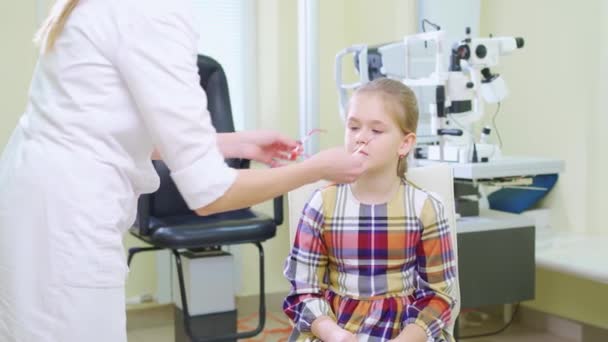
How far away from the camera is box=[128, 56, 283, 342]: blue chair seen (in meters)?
2.64

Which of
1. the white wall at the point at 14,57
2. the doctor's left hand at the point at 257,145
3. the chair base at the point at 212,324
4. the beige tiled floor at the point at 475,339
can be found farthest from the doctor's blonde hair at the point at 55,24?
the beige tiled floor at the point at 475,339

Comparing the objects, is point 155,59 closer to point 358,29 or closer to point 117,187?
point 117,187

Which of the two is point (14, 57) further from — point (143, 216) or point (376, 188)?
point (376, 188)

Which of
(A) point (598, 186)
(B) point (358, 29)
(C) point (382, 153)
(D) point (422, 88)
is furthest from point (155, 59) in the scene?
(B) point (358, 29)

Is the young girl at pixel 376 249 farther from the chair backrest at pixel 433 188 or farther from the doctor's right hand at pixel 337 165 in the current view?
the doctor's right hand at pixel 337 165

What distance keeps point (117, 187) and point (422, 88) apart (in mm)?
1842

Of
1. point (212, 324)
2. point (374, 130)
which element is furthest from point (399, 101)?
point (212, 324)

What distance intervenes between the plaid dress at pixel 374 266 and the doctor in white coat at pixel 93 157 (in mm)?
591

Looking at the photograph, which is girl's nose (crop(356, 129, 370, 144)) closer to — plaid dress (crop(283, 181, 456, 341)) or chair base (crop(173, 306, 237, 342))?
plaid dress (crop(283, 181, 456, 341))

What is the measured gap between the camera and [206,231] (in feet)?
8.69

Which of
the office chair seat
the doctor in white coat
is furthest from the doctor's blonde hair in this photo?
the office chair seat

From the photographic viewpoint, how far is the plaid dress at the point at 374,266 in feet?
5.61

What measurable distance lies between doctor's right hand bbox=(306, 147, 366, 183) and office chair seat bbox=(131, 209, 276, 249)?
1405 millimetres

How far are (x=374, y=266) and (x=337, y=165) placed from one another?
52 cm
